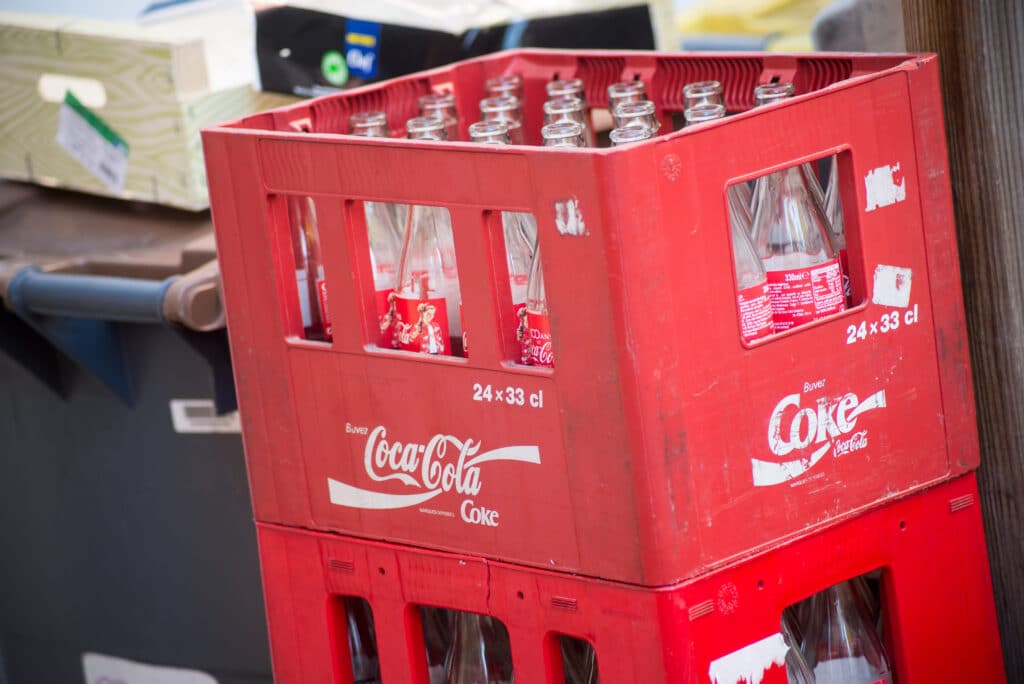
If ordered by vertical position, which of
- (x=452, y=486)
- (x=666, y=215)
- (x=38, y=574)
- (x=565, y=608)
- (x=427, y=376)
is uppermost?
(x=666, y=215)

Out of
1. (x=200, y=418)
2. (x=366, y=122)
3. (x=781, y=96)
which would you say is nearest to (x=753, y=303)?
(x=781, y=96)

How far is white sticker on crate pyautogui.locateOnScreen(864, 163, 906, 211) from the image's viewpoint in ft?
4.13

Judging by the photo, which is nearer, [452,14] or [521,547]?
[521,547]

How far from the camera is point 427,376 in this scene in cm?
130

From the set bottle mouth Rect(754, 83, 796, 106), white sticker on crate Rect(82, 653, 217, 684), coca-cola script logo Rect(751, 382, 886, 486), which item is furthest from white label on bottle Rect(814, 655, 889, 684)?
white sticker on crate Rect(82, 653, 217, 684)

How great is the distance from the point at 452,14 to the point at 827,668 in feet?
4.74

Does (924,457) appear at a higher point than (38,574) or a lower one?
higher

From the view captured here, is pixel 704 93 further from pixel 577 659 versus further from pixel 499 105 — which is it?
pixel 577 659

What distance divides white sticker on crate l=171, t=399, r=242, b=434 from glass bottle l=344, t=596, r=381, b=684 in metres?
0.51

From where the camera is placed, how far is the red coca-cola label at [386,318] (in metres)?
1.38

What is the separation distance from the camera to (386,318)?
4.58ft

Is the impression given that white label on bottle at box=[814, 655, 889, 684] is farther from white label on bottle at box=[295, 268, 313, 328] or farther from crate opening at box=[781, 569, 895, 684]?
white label on bottle at box=[295, 268, 313, 328]

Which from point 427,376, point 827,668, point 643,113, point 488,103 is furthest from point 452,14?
point 827,668

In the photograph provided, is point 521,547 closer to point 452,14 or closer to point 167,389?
point 167,389
